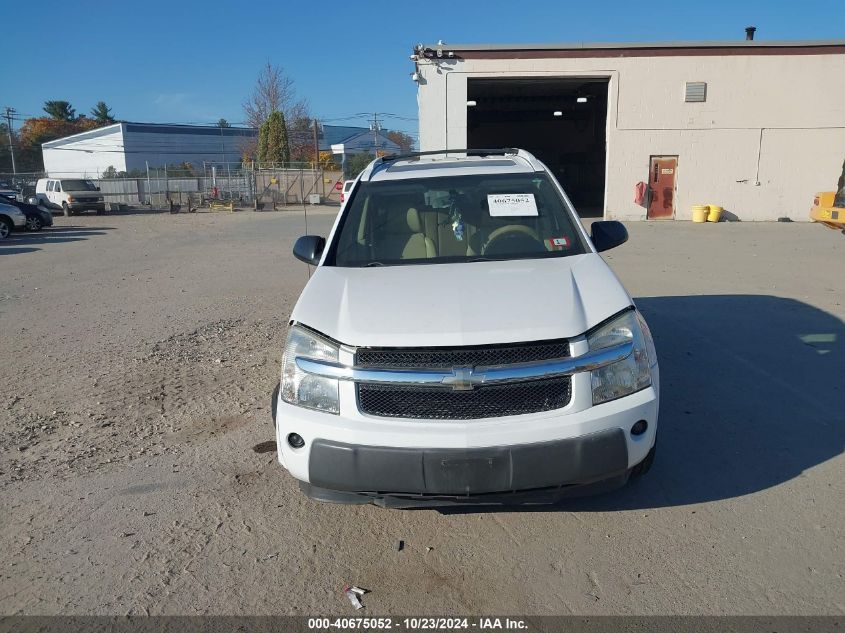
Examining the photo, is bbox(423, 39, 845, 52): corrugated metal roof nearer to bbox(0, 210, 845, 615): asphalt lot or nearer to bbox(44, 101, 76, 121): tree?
bbox(0, 210, 845, 615): asphalt lot

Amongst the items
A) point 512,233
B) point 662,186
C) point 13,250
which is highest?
point 662,186

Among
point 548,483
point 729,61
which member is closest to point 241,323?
point 548,483

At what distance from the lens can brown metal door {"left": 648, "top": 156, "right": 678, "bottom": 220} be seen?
2344cm

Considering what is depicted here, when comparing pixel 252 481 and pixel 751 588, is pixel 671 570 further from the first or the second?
pixel 252 481

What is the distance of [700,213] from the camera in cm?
2277

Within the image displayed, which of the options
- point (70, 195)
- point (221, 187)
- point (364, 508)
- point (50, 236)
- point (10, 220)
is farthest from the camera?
point (221, 187)

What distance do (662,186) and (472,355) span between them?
22914 millimetres

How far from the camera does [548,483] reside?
2922mm

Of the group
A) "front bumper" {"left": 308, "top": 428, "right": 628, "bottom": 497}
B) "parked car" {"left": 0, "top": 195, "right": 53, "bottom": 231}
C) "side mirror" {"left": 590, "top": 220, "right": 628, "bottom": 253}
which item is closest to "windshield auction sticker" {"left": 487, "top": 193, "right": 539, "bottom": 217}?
"side mirror" {"left": 590, "top": 220, "right": 628, "bottom": 253}

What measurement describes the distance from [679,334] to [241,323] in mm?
5133

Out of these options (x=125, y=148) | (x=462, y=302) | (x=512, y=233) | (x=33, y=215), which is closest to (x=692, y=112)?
(x=512, y=233)

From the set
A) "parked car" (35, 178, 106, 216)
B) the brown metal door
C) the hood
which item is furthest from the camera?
"parked car" (35, 178, 106, 216)

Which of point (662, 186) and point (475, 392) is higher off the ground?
point (662, 186)

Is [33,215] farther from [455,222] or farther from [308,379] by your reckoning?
[308,379]
